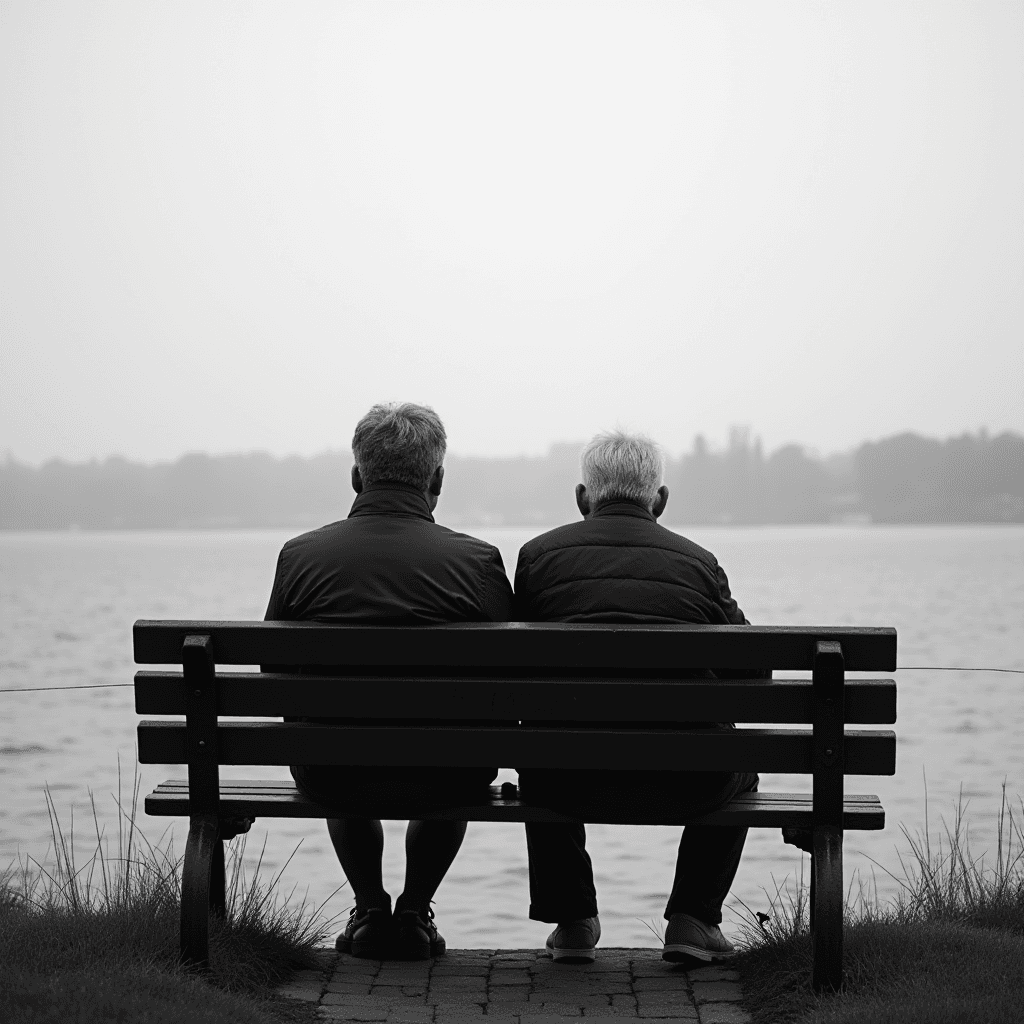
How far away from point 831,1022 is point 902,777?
46.7 ft

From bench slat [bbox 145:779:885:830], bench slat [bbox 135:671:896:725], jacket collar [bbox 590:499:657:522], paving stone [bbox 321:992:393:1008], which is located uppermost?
jacket collar [bbox 590:499:657:522]

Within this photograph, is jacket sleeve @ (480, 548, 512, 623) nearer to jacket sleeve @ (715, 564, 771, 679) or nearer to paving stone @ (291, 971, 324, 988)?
jacket sleeve @ (715, 564, 771, 679)

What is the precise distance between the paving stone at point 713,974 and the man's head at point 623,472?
1228 mm

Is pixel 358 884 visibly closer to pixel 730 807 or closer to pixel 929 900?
pixel 730 807

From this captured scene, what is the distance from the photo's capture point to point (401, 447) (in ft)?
12.5

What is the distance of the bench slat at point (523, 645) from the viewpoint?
131 inches

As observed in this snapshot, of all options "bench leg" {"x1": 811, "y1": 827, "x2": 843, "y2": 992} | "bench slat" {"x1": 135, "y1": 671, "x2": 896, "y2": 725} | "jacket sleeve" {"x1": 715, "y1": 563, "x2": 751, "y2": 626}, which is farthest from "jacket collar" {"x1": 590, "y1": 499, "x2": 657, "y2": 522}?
"bench leg" {"x1": 811, "y1": 827, "x2": 843, "y2": 992}

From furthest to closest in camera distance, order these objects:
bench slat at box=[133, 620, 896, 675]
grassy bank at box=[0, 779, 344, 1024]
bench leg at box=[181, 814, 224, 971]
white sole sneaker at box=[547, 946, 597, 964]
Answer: white sole sneaker at box=[547, 946, 597, 964] < bench leg at box=[181, 814, 224, 971] < bench slat at box=[133, 620, 896, 675] < grassy bank at box=[0, 779, 344, 1024]

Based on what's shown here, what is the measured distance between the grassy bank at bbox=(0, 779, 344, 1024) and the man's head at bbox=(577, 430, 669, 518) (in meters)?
1.44

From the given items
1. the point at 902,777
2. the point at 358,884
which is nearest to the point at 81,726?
the point at 902,777

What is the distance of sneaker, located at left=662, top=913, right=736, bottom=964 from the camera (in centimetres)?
380

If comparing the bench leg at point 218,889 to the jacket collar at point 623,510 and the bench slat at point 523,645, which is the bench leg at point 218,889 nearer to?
the bench slat at point 523,645

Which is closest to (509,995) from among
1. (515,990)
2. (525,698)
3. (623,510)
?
(515,990)

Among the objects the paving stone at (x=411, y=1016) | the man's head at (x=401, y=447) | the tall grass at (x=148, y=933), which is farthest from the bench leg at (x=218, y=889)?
the man's head at (x=401, y=447)
